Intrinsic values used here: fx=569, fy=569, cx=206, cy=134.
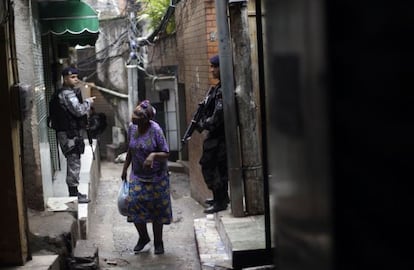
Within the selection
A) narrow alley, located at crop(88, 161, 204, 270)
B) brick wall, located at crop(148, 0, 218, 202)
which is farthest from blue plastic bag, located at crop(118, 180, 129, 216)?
brick wall, located at crop(148, 0, 218, 202)

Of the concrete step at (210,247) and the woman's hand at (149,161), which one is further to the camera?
the woman's hand at (149,161)

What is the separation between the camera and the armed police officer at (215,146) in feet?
18.9

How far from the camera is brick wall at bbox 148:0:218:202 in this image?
24.1 feet

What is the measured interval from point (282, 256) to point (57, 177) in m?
8.09

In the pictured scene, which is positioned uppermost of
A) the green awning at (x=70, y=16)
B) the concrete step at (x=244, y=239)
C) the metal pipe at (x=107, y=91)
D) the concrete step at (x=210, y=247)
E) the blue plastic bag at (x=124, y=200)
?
the green awning at (x=70, y=16)

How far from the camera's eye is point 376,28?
0.92 m

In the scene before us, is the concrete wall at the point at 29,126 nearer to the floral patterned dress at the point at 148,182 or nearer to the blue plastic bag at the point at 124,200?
the blue plastic bag at the point at 124,200

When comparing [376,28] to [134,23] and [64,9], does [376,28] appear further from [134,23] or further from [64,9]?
[134,23]

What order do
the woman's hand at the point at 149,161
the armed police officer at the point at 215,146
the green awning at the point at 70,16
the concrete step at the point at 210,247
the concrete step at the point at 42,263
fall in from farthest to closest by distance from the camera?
the green awning at the point at 70,16
the woman's hand at the point at 149,161
the armed police officer at the point at 215,146
the concrete step at the point at 210,247
the concrete step at the point at 42,263

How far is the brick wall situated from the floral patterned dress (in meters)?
1.69

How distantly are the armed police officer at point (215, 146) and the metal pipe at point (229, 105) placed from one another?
1.30 feet

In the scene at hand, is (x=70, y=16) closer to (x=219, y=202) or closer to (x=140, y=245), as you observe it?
(x=140, y=245)

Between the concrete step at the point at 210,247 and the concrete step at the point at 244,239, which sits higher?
the concrete step at the point at 244,239

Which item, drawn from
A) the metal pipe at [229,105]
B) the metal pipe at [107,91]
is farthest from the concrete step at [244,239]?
the metal pipe at [107,91]
